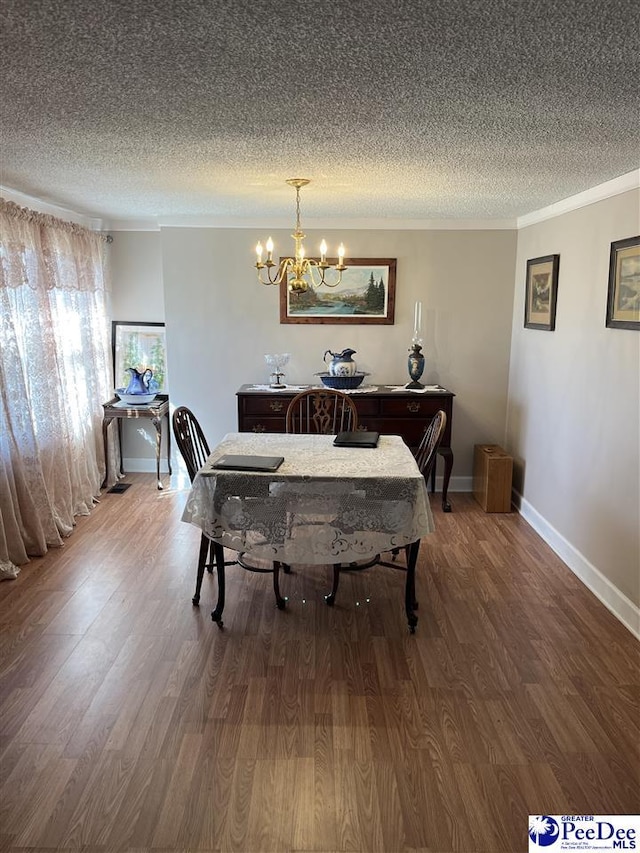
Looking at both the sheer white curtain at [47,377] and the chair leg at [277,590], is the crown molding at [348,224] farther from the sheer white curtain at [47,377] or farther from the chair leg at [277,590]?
the chair leg at [277,590]

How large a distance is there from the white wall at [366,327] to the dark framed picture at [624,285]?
1.79 meters

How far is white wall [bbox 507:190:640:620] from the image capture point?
3088mm

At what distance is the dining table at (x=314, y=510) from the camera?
9.35ft

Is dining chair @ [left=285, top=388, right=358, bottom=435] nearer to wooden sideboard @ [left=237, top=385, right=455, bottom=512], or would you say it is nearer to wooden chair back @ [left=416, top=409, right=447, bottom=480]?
wooden sideboard @ [left=237, top=385, right=455, bottom=512]

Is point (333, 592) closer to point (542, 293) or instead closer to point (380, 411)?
point (380, 411)

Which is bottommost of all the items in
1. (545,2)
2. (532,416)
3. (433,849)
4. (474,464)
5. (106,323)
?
(433,849)

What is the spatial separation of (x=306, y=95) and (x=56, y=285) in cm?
295

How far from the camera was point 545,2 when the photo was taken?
A: 1.29 m

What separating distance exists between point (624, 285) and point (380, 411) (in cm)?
202

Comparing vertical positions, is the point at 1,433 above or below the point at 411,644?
above

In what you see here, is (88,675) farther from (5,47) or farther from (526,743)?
(5,47)

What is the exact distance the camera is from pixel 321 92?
1.84 m

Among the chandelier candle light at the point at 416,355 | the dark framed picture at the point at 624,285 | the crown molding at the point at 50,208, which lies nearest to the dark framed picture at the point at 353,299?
the chandelier candle light at the point at 416,355

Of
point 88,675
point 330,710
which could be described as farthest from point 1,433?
point 330,710
